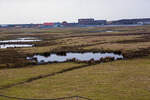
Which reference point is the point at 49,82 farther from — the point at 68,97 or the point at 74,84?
the point at 68,97

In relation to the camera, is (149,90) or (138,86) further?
(138,86)

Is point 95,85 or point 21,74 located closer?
point 95,85

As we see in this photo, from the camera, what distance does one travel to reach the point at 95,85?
3008cm

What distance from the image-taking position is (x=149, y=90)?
89.2ft

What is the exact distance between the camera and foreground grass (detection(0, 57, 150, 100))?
2612 centimetres

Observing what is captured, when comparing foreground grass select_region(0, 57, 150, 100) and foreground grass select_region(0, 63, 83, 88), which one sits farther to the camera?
foreground grass select_region(0, 63, 83, 88)

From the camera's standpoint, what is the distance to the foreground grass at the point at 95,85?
2612 centimetres

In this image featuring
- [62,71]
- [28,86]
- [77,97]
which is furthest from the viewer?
[62,71]

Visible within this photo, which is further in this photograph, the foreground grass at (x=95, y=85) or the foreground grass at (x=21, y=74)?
the foreground grass at (x=21, y=74)

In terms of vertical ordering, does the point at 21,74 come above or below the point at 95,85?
below

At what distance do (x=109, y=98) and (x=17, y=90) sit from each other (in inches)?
435

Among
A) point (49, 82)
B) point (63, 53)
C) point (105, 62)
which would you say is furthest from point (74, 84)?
point (63, 53)

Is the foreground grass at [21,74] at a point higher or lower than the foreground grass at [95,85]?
lower

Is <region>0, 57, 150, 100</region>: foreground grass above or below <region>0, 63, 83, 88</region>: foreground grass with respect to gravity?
above
